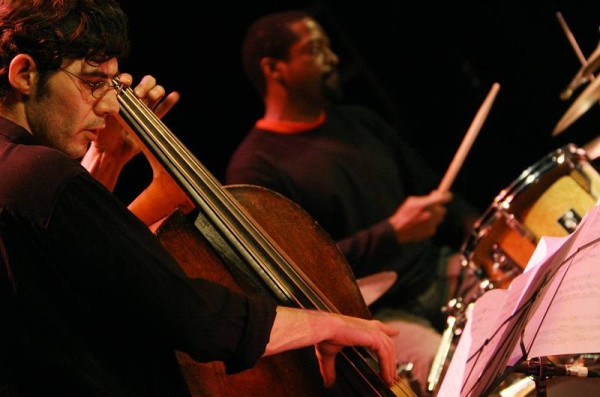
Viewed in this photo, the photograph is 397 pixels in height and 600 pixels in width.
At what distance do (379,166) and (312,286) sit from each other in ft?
6.52

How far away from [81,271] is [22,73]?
1.41ft

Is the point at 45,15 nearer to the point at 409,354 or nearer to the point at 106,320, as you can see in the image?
the point at 106,320

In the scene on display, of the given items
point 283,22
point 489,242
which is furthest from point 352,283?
point 283,22

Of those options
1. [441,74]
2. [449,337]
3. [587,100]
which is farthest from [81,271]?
[441,74]

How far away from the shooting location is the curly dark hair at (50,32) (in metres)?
1.46

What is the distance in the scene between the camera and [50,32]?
1.47 m

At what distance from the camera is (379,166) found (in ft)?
11.9

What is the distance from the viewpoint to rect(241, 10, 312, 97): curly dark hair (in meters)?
3.88

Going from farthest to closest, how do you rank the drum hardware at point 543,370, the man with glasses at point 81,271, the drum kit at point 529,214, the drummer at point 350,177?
the drummer at point 350,177 → the drum kit at point 529,214 → the drum hardware at point 543,370 → the man with glasses at point 81,271

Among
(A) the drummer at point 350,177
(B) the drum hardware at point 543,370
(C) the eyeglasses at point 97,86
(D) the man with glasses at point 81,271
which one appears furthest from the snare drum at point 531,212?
(C) the eyeglasses at point 97,86

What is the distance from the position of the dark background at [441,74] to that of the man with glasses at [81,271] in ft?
7.36


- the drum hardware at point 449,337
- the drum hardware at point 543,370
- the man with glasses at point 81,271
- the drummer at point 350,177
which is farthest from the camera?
the drummer at point 350,177

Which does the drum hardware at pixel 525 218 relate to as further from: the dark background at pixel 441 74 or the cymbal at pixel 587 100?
the dark background at pixel 441 74

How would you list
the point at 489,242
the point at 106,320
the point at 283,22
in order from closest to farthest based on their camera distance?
1. the point at 106,320
2. the point at 489,242
3. the point at 283,22
